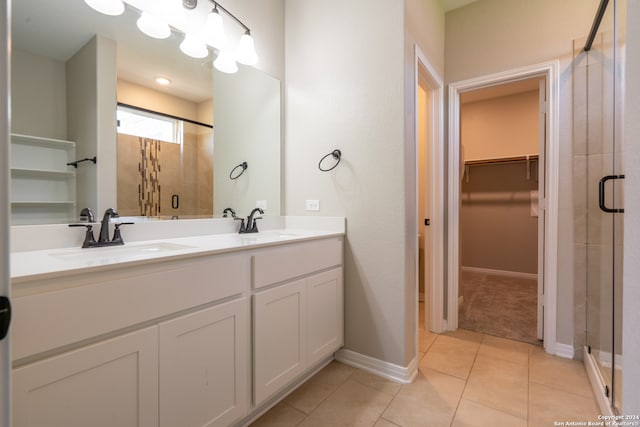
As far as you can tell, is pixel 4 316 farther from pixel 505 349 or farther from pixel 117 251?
pixel 505 349

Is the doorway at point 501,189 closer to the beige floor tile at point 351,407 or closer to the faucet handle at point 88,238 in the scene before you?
the beige floor tile at point 351,407

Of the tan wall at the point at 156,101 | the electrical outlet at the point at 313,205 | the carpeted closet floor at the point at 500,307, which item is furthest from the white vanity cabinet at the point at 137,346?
the carpeted closet floor at the point at 500,307

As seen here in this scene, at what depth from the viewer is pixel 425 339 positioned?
2.35 m

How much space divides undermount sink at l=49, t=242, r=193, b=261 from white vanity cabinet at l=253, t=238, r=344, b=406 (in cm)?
43

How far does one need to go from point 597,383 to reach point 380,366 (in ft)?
3.83

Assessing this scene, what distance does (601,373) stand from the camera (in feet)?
5.23

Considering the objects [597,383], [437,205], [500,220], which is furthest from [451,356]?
[500,220]

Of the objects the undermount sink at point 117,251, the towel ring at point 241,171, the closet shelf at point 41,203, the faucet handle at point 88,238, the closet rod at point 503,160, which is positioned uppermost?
the closet rod at point 503,160

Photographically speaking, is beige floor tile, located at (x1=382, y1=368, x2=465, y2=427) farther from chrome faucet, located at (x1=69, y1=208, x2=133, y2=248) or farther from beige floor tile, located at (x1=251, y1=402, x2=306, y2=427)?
chrome faucet, located at (x1=69, y1=208, x2=133, y2=248)

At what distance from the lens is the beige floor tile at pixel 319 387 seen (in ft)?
5.18

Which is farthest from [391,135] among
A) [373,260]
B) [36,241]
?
[36,241]

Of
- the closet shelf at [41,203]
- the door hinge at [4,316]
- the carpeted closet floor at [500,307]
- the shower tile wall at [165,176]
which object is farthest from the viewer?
the carpeted closet floor at [500,307]

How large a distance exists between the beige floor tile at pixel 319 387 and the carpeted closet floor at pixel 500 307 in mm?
1307

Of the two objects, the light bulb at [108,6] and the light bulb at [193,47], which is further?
the light bulb at [193,47]
